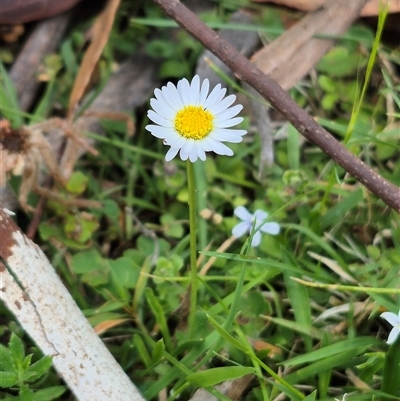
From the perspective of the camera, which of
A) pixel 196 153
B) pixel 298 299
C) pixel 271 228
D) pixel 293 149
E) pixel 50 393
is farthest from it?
pixel 293 149

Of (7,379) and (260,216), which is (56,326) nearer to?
(7,379)

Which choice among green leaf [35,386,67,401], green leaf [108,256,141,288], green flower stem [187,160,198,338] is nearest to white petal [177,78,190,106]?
green flower stem [187,160,198,338]

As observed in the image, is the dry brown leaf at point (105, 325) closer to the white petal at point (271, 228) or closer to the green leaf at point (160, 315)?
the green leaf at point (160, 315)

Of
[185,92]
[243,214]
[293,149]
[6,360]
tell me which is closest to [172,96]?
[185,92]

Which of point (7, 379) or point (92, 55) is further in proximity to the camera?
point (92, 55)

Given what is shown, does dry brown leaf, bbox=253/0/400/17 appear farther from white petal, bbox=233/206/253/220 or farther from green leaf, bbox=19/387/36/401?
green leaf, bbox=19/387/36/401

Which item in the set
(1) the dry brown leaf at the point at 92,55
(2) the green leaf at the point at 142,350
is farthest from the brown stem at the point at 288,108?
(2) the green leaf at the point at 142,350
